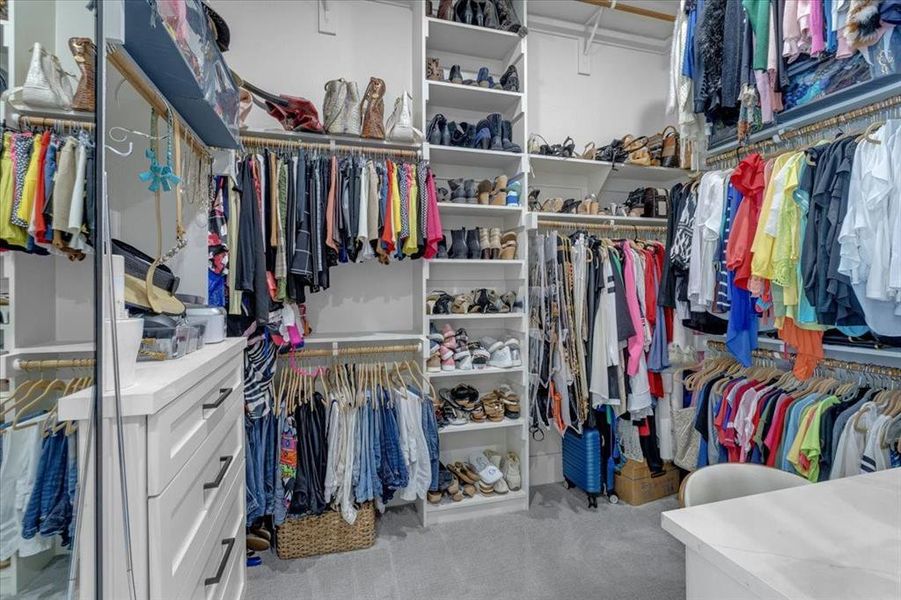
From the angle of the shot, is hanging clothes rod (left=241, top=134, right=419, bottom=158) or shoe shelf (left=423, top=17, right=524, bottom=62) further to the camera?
shoe shelf (left=423, top=17, right=524, bottom=62)

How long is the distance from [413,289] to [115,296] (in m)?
1.69

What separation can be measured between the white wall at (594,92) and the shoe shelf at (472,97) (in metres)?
0.39

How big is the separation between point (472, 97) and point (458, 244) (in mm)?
879

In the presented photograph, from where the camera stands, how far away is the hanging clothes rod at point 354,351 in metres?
2.19

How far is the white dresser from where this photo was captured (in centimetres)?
77

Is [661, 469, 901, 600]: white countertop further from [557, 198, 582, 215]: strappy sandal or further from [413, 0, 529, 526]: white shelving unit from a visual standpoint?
[557, 198, 582, 215]: strappy sandal

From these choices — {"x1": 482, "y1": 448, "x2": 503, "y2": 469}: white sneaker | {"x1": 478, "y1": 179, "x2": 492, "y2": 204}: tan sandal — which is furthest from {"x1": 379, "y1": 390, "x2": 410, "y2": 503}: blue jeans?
{"x1": 478, "y1": 179, "x2": 492, "y2": 204}: tan sandal

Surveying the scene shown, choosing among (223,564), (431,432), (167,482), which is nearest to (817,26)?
(431,432)

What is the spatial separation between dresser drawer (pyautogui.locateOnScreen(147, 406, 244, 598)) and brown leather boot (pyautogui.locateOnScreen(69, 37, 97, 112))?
80 cm

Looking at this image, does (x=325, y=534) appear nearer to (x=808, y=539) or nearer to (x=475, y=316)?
(x=475, y=316)

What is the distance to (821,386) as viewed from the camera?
191cm

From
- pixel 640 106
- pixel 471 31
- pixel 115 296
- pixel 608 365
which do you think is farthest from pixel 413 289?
pixel 640 106

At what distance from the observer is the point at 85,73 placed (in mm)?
854

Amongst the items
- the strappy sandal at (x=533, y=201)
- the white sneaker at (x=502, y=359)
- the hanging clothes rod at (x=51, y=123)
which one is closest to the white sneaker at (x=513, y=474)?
the white sneaker at (x=502, y=359)
